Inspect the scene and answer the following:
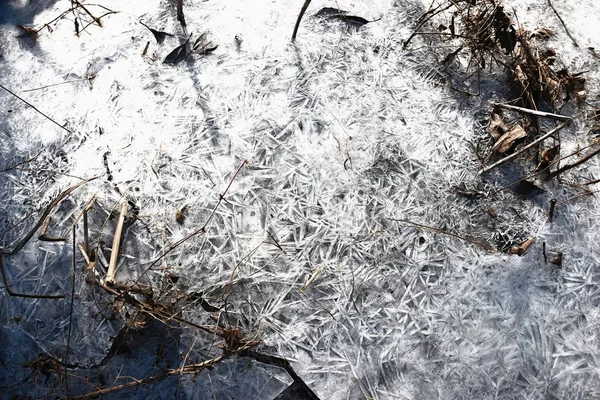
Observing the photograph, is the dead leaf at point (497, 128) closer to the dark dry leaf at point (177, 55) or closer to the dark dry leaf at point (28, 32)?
the dark dry leaf at point (177, 55)

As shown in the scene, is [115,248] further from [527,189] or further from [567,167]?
[567,167]

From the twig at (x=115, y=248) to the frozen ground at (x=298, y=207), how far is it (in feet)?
0.19

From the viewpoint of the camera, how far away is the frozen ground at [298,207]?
1.92 meters

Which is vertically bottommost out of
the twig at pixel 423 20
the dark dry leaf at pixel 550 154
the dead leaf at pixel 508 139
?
the dark dry leaf at pixel 550 154

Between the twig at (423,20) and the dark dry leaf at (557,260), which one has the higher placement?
the twig at (423,20)

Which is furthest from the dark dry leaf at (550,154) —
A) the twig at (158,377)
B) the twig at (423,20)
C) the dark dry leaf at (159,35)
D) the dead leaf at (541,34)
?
the dark dry leaf at (159,35)

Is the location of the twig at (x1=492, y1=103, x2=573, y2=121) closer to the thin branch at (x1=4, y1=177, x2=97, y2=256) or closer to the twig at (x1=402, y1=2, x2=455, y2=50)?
the twig at (x1=402, y1=2, x2=455, y2=50)

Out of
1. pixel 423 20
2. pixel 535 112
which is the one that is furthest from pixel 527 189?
pixel 423 20

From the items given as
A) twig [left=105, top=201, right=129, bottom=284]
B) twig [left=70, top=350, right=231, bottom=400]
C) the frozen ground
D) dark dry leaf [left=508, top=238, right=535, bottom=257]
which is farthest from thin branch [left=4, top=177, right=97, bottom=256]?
dark dry leaf [left=508, top=238, right=535, bottom=257]

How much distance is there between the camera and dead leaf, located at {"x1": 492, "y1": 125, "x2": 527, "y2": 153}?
2219 millimetres

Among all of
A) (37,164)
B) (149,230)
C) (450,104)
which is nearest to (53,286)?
(149,230)

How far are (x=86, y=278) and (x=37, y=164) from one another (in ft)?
2.02

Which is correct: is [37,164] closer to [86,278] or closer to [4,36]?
[86,278]

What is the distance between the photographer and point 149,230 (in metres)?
2.10
